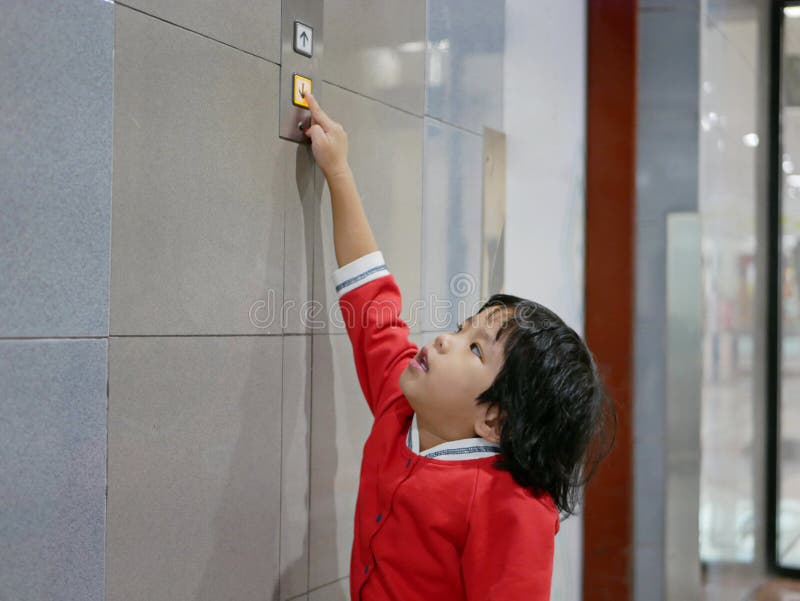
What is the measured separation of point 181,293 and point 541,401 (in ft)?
1.60

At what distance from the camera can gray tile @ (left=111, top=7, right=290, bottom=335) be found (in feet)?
3.22

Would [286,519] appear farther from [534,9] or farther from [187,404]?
[534,9]

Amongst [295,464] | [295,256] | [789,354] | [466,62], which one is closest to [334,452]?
[295,464]

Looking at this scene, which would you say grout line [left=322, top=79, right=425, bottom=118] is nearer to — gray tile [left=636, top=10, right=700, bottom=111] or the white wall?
the white wall

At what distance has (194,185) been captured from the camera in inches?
42.2

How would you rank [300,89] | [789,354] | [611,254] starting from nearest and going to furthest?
[300,89], [611,254], [789,354]

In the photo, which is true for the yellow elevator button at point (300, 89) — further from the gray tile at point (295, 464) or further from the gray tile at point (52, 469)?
the gray tile at point (52, 469)

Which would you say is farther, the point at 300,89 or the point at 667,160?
the point at 667,160

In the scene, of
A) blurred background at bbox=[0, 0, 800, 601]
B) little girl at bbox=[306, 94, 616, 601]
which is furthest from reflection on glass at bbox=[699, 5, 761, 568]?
little girl at bbox=[306, 94, 616, 601]

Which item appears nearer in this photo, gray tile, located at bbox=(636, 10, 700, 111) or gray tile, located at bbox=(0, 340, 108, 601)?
gray tile, located at bbox=(0, 340, 108, 601)

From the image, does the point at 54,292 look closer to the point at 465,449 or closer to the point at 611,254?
the point at 465,449

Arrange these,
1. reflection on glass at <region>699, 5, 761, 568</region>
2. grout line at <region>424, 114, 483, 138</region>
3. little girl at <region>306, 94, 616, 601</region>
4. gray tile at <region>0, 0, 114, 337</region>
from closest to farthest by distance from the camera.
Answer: gray tile at <region>0, 0, 114, 337</region>
little girl at <region>306, 94, 616, 601</region>
grout line at <region>424, 114, 483, 138</region>
reflection on glass at <region>699, 5, 761, 568</region>

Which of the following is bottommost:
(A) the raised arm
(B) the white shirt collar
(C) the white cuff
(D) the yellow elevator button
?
(B) the white shirt collar

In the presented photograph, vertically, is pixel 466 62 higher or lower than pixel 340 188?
higher
